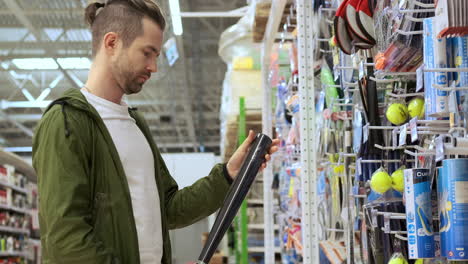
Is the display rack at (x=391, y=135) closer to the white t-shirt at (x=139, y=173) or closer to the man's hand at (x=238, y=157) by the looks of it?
the man's hand at (x=238, y=157)

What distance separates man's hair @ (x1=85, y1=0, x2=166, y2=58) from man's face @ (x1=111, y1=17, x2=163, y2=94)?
2 cm

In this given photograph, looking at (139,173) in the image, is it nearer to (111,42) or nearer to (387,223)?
(111,42)

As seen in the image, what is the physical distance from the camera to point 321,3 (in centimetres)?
297

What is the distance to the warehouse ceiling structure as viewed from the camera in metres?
10.2

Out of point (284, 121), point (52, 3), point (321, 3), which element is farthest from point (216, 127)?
point (321, 3)

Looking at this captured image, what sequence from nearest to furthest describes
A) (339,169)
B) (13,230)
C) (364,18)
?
1. (364,18)
2. (339,169)
3. (13,230)

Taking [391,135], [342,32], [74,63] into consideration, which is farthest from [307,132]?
[74,63]

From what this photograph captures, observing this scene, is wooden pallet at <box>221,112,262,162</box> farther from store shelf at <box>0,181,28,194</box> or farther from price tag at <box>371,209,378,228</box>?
store shelf at <box>0,181,28,194</box>

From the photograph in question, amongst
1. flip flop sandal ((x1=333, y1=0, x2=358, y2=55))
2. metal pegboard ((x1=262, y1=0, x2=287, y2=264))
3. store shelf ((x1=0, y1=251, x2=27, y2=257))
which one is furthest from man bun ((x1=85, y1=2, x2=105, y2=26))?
store shelf ((x1=0, y1=251, x2=27, y2=257))

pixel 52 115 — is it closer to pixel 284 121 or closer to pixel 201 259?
pixel 201 259

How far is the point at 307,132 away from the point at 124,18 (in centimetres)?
130

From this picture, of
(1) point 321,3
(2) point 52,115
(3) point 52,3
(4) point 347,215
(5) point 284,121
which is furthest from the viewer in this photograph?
(3) point 52,3

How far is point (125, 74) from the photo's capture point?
181cm

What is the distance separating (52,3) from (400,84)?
8.61 m
